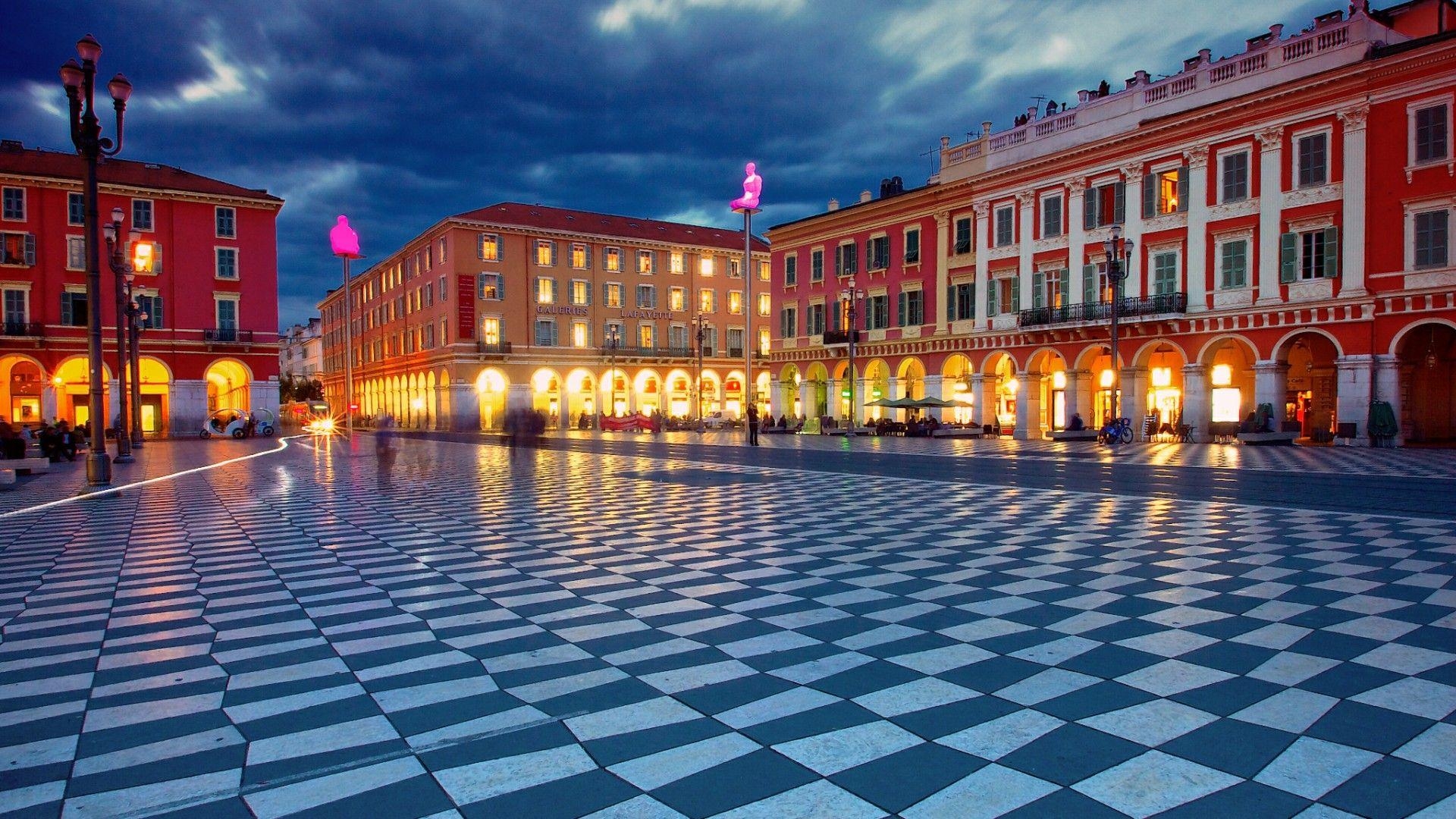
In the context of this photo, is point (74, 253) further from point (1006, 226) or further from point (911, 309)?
point (1006, 226)

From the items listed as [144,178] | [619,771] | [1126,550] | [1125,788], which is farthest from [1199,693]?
[144,178]

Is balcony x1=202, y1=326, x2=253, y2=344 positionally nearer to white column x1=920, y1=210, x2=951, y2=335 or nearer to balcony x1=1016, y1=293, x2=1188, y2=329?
white column x1=920, y1=210, x2=951, y2=335

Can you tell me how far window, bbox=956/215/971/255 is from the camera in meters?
41.2

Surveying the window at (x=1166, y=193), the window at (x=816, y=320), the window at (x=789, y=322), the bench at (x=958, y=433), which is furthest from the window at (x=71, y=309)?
the window at (x=1166, y=193)

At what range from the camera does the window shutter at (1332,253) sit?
2838 cm

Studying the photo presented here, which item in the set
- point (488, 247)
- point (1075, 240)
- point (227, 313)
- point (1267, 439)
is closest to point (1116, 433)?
point (1267, 439)

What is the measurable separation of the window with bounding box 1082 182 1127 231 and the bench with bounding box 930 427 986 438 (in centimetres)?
999

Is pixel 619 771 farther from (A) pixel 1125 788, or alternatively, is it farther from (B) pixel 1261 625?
(B) pixel 1261 625

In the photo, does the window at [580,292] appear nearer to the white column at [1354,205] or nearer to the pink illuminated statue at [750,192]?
the pink illuminated statue at [750,192]

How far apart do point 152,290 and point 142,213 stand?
13.7 feet

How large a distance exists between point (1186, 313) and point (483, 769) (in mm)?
34789

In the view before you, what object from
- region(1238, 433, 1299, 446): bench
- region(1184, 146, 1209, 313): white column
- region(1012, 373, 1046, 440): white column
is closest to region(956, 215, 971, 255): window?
region(1012, 373, 1046, 440): white column

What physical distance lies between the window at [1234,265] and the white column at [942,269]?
12841mm

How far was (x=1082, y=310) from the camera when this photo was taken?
35.5m
